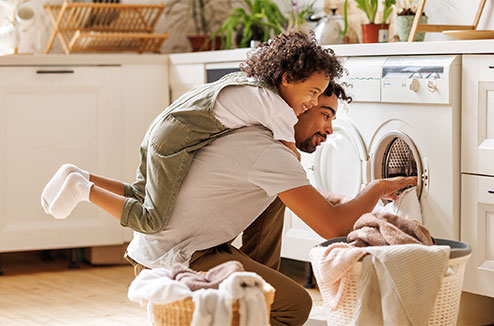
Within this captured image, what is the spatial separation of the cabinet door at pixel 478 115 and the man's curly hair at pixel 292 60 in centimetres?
42

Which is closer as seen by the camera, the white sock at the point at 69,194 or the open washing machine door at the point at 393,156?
the white sock at the point at 69,194

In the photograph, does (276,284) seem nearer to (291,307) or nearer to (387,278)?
(291,307)

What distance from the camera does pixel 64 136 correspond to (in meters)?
3.52

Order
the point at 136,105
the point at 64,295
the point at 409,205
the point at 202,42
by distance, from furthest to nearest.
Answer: the point at 202,42 < the point at 136,105 < the point at 64,295 < the point at 409,205

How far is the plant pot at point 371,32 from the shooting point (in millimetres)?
3186

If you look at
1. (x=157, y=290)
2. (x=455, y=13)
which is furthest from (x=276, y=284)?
(x=455, y=13)

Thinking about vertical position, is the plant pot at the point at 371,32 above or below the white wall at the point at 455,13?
below

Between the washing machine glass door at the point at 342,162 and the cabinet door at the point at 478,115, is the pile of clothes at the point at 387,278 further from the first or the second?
the washing machine glass door at the point at 342,162

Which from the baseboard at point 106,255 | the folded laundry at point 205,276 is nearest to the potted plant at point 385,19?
the baseboard at point 106,255

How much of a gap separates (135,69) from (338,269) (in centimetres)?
195

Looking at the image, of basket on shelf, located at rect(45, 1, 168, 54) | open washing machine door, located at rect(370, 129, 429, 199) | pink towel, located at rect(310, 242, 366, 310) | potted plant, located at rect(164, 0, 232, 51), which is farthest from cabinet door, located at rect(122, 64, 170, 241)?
pink towel, located at rect(310, 242, 366, 310)

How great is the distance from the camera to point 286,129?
2174mm

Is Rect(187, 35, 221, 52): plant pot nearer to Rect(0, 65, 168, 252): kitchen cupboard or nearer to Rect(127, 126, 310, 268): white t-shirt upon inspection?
Rect(0, 65, 168, 252): kitchen cupboard

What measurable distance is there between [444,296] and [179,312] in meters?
0.66
